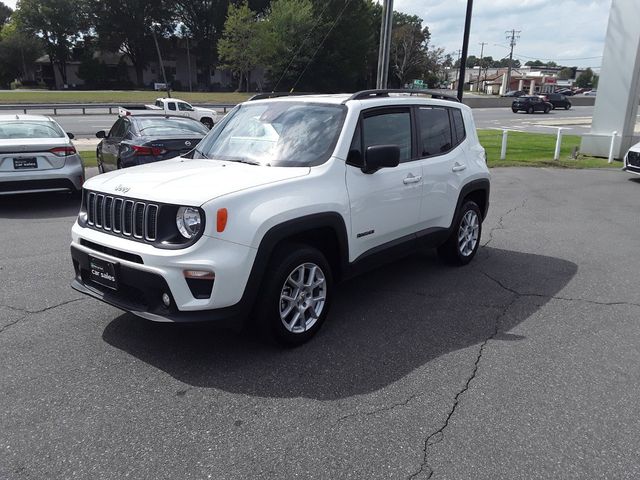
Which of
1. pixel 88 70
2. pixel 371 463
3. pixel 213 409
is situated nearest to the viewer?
pixel 371 463

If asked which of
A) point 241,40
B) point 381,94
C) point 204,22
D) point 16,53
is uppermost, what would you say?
point 204,22

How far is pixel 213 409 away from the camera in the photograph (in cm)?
321

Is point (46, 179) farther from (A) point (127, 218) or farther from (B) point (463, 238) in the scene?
(B) point (463, 238)

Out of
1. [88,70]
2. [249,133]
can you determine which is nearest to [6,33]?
[88,70]

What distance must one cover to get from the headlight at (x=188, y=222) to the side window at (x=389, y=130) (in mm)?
1675

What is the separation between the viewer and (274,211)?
3.61m

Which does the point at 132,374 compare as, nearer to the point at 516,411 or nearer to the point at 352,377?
the point at 352,377

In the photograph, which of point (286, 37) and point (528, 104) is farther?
point (286, 37)

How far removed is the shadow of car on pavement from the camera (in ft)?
11.7

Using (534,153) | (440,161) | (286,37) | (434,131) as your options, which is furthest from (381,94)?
(286,37)

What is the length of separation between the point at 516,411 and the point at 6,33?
3652 inches

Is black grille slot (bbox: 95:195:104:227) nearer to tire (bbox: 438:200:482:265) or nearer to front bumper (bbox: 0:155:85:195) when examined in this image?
tire (bbox: 438:200:482:265)

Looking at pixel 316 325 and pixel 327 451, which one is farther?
pixel 316 325

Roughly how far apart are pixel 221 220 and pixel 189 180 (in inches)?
22.3
